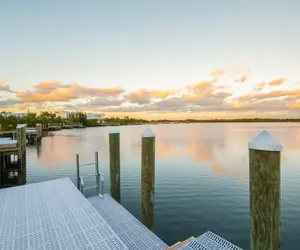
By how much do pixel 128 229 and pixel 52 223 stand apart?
183 centimetres

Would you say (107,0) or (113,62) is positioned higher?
(107,0)

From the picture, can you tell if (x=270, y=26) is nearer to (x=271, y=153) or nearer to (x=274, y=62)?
(x=274, y=62)

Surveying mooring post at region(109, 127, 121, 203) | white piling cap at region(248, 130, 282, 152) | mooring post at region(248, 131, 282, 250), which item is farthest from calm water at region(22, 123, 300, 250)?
white piling cap at region(248, 130, 282, 152)

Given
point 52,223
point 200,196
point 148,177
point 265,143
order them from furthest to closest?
point 200,196, point 148,177, point 52,223, point 265,143

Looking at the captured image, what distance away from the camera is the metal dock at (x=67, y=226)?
3275mm

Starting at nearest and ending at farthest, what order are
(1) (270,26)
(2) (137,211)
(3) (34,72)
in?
1. (2) (137,211)
2. (1) (270,26)
3. (3) (34,72)

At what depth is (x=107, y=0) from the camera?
52.9 ft

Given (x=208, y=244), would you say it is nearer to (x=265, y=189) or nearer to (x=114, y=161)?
(x=265, y=189)

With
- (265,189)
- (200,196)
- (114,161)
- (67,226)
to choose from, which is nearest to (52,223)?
(67,226)

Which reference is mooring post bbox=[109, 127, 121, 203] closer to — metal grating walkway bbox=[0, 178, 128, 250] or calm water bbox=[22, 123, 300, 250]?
metal grating walkway bbox=[0, 178, 128, 250]

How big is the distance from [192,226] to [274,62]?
1795 centimetres

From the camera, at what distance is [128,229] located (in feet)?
15.8

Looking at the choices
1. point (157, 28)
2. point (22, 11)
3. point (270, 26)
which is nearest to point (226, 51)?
point (270, 26)

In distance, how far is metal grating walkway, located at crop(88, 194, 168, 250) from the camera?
13.7 ft
